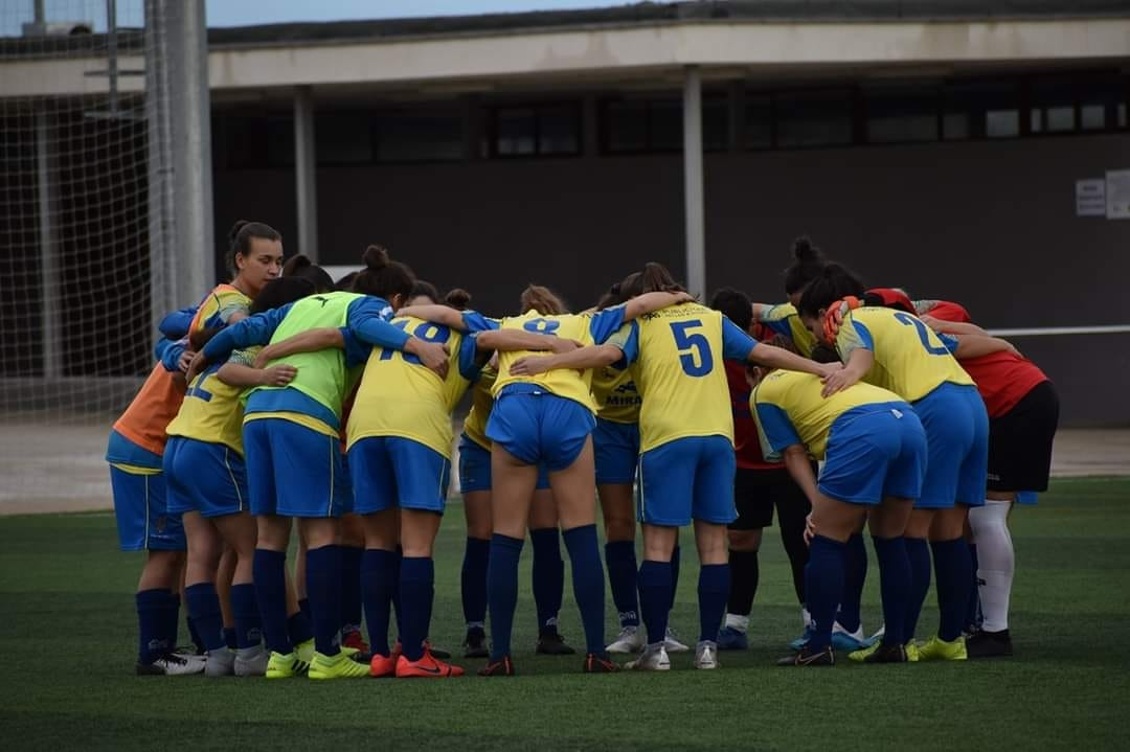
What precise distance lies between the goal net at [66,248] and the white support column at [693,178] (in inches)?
236

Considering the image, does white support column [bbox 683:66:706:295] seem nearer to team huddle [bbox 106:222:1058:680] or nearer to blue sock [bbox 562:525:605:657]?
team huddle [bbox 106:222:1058:680]

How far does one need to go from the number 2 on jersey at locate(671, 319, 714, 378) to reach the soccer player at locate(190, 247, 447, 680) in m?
0.96

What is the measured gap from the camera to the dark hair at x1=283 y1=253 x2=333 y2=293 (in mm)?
7790

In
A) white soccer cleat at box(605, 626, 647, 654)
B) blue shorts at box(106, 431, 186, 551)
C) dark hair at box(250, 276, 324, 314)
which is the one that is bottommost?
white soccer cleat at box(605, 626, 647, 654)

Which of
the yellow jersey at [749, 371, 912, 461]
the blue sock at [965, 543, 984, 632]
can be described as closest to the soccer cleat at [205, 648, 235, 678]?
the yellow jersey at [749, 371, 912, 461]

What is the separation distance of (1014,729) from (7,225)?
21421mm

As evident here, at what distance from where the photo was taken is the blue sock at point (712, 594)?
7.18 metres

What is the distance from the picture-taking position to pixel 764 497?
8.23 meters

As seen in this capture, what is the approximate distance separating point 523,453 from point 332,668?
118cm

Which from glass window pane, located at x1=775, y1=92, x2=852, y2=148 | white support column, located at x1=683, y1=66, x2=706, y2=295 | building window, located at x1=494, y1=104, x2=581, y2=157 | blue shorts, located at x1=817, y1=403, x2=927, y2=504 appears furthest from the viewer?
building window, located at x1=494, y1=104, x2=581, y2=157

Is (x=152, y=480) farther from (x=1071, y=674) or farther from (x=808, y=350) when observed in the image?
(x=1071, y=674)

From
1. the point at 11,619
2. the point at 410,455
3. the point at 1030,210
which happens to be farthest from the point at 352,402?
the point at 1030,210

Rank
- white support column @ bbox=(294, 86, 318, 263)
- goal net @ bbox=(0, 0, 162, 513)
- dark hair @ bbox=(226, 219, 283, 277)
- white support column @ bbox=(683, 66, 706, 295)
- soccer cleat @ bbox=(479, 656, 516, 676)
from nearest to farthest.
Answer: soccer cleat @ bbox=(479, 656, 516, 676) → dark hair @ bbox=(226, 219, 283, 277) → goal net @ bbox=(0, 0, 162, 513) → white support column @ bbox=(683, 66, 706, 295) → white support column @ bbox=(294, 86, 318, 263)

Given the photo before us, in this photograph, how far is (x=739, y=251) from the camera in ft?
76.7
